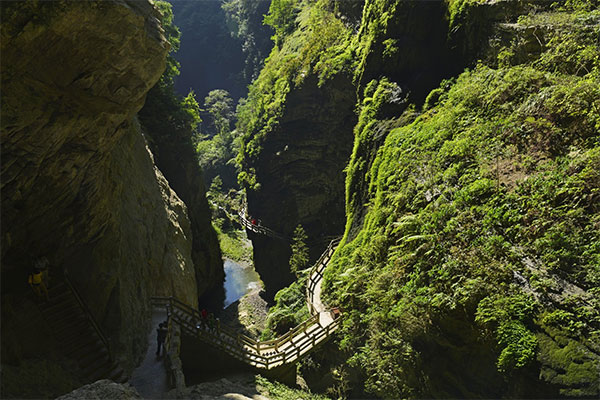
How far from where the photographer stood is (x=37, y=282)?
9.91 meters

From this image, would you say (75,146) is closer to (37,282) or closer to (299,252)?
(37,282)

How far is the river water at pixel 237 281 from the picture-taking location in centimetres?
3823

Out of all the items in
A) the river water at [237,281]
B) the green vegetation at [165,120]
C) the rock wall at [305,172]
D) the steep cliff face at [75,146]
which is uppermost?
the green vegetation at [165,120]

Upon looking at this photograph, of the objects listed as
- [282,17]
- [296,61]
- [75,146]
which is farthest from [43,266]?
[282,17]

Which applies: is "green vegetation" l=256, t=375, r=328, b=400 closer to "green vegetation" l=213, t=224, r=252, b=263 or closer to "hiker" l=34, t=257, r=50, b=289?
"hiker" l=34, t=257, r=50, b=289

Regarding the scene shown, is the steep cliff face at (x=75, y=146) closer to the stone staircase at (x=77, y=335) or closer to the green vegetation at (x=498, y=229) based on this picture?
the stone staircase at (x=77, y=335)

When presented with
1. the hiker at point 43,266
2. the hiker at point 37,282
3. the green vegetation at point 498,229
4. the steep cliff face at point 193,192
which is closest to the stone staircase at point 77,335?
the hiker at point 37,282

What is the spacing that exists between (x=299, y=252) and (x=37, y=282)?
2061cm

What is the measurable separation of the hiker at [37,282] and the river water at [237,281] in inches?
1054

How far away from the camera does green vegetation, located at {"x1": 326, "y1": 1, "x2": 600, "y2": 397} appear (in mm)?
7609

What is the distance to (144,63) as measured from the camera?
9.91 meters

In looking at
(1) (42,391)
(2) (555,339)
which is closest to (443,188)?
(2) (555,339)

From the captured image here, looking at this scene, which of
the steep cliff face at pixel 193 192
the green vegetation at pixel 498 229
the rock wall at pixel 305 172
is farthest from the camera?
the steep cliff face at pixel 193 192

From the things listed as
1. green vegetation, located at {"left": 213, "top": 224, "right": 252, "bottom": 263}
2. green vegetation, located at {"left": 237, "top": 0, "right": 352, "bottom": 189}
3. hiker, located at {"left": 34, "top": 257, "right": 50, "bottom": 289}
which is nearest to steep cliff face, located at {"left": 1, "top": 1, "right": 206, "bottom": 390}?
hiker, located at {"left": 34, "top": 257, "right": 50, "bottom": 289}
